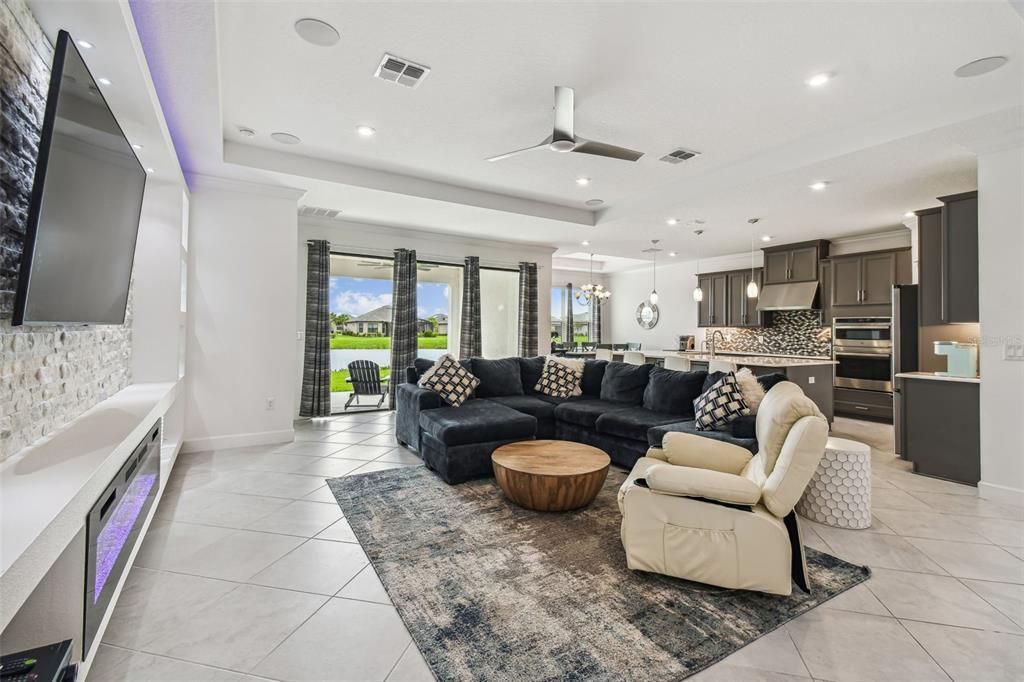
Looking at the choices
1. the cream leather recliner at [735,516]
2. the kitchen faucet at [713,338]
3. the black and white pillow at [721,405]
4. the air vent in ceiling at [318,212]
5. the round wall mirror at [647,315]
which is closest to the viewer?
the cream leather recliner at [735,516]

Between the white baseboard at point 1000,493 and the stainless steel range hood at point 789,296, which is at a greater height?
the stainless steel range hood at point 789,296

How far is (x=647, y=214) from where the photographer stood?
5789 millimetres

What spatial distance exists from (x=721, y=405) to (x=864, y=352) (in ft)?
15.0

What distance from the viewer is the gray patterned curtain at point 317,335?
20.5ft

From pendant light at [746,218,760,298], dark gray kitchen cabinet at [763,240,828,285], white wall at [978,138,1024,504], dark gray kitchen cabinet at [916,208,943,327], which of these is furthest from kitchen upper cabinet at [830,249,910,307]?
white wall at [978,138,1024,504]

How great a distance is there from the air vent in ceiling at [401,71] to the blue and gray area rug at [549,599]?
2850 mm

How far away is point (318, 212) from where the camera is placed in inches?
237

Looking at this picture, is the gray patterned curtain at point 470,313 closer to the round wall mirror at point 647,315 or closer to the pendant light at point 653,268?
the pendant light at point 653,268

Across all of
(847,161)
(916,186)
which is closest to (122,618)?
(847,161)

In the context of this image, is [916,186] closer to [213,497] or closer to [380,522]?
[380,522]

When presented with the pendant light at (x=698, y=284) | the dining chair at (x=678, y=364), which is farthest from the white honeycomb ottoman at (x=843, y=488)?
the pendant light at (x=698, y=284)

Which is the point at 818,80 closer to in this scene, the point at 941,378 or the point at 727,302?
the point at 941,378

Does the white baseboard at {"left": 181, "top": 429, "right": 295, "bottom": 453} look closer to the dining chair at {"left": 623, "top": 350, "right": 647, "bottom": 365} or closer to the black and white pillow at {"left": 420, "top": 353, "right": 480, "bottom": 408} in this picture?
the black and white pillow at {"left": 420, "top": 353, "right": 480, "bottom": 408}

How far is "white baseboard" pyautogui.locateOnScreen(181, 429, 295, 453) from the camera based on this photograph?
178 inches
